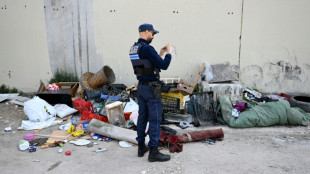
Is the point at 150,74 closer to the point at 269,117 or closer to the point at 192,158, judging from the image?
the point at 192,158

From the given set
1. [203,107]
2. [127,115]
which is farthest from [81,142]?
[203,107]

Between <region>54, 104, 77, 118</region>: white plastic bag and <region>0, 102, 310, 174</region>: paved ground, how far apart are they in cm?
101

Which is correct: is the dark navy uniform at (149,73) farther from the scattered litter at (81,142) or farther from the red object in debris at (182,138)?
the scattered litter at (81,142)

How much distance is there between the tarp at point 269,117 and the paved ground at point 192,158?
244 mm

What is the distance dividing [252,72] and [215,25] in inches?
66.9

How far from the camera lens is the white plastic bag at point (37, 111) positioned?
5.97m

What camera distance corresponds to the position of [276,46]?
7.56 metres

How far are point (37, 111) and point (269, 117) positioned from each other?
500 centimetres

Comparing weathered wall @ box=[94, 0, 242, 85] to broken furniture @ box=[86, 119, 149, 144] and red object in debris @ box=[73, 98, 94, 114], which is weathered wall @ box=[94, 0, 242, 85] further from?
broken furniture @ box=[86, 119, 149, 144]

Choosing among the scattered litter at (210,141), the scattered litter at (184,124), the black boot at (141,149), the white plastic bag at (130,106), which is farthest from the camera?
the white plastic bag at (130,106)

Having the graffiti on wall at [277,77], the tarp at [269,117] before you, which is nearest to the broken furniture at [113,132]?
the tarp at [269,117]

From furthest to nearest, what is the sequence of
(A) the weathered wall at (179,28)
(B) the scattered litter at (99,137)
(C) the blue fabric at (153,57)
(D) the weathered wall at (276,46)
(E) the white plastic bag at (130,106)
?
1. (A) the weathered wall at (179,28)
2. (D) the weathered wall at (276,46)
3. (E) the white plastic bag at (130,106)
4. (B) the scattered litter at (99,137)
5. (C) the blue fabric at (153,57)

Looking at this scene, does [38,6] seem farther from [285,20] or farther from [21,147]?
[285,20]

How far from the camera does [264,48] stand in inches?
299
